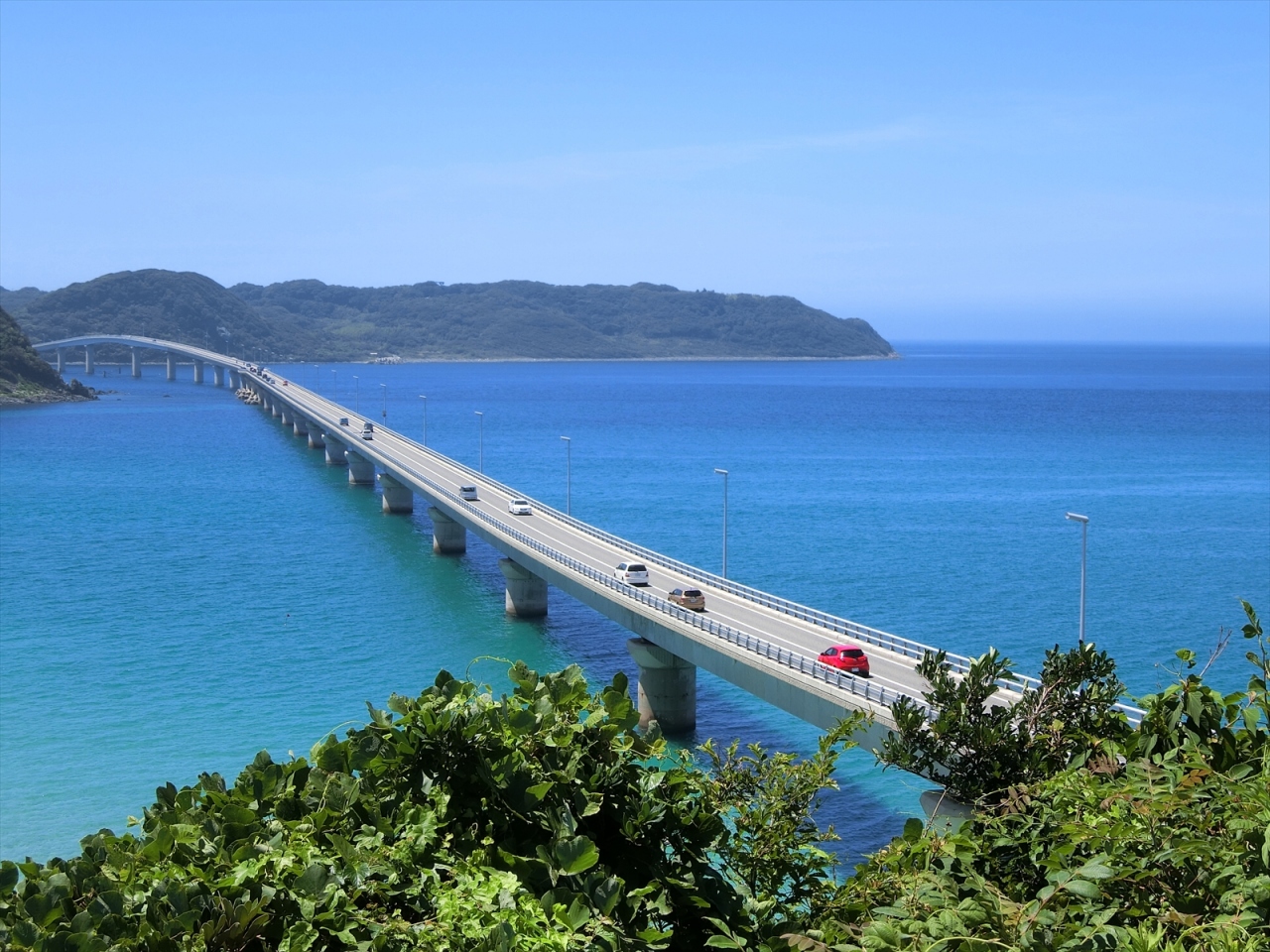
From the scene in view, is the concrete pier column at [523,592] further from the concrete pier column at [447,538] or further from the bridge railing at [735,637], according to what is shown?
the concrete pier column at [447,538]

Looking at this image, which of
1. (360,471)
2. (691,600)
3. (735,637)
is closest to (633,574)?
(691,600)

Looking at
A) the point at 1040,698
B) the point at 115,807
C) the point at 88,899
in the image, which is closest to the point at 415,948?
the point at 88,899

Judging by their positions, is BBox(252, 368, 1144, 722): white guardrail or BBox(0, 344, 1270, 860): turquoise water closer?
BBox(252, 368, 1144, 722): white guardrail

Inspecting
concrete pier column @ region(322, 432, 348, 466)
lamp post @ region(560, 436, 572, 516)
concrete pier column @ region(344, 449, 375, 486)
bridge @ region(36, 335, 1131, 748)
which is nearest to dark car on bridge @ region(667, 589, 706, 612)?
bridge @ region(36, 335, 1131, 748)

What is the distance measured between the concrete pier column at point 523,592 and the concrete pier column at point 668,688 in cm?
1605

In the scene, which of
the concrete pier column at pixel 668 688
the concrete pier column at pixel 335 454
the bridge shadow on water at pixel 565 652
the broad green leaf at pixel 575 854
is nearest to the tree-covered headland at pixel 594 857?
the broad green leaf at pixel 575 854

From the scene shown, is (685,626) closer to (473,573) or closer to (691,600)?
(691,600)

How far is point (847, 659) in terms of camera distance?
3419cm

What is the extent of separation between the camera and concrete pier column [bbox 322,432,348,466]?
119m

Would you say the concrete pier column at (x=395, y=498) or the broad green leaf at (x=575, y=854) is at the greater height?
the broad green leaf at (x=575, y=854)

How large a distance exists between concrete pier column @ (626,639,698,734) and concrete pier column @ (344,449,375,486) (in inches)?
2639

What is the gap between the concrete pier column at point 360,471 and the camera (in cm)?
10519

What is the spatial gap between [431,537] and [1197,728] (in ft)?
235

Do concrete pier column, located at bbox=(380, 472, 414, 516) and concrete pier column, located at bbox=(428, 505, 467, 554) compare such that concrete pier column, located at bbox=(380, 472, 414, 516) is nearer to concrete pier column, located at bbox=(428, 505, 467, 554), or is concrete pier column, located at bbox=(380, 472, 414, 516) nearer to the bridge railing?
concrete pier column, located at bbox=(428, 505, 467, 554)
